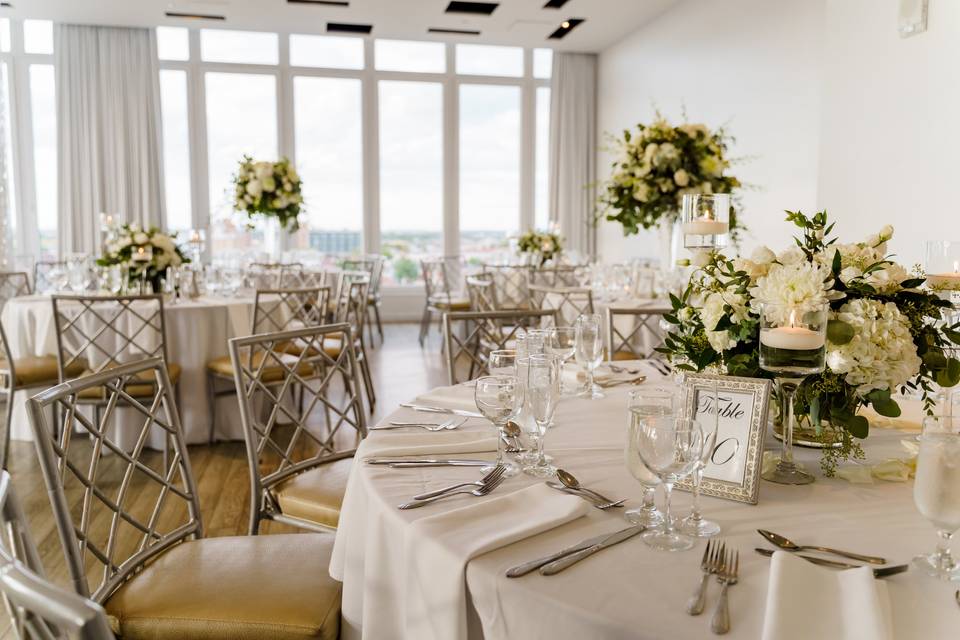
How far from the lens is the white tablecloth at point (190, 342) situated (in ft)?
14.6

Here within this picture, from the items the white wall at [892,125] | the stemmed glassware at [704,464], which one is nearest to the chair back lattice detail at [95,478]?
the stemmed glassware at [704,464]

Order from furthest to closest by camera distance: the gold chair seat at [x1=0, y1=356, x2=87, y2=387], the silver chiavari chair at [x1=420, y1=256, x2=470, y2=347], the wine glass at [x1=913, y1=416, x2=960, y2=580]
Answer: the silver chiavari chair at [x1=420, y1=256, x2=470, y2=347] → the gold chair seat at [x1=0, y1=356, x2=87, y2=387] → the wine glass at [x1=913, y1=416, x2=960, y2=580]

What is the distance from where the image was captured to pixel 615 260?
9953 millimetres

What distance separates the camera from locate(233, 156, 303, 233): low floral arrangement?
265 inches

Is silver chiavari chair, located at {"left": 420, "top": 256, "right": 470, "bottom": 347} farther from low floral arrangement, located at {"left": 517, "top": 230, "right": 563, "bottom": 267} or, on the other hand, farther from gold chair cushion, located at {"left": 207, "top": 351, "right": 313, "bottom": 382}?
gold chair cushion, located at {"left": 207, "top": 351, "right": 313, "bottom": 382}

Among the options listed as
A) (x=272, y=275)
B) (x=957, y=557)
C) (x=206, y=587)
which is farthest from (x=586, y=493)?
(x=272, y=275)

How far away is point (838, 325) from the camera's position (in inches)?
54.4

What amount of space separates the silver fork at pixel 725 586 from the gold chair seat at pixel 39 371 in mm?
3965

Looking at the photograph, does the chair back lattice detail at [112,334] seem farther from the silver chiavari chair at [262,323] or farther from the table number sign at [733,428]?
the table number sign at [733,428]

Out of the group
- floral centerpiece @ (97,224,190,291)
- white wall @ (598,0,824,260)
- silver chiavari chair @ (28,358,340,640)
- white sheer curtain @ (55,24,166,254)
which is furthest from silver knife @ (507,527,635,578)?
white sheer curtain @ (55,24,166,254)

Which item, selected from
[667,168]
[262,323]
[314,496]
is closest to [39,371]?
[262,323]

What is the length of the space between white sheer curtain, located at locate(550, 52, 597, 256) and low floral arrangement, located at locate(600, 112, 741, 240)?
5.88m

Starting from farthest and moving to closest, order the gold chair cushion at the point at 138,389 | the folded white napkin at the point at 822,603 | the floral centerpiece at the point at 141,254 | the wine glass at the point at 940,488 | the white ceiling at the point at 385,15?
the white ceiling at the point at 385,15, the floral centerpiece at the point at 141,254, the gold chair cushion at the point at 138,389, the wine glass at the point at 940,488, the folded white napkin at the point at 822,603

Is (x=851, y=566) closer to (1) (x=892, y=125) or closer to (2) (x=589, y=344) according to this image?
(2) (x=589, y=344)
